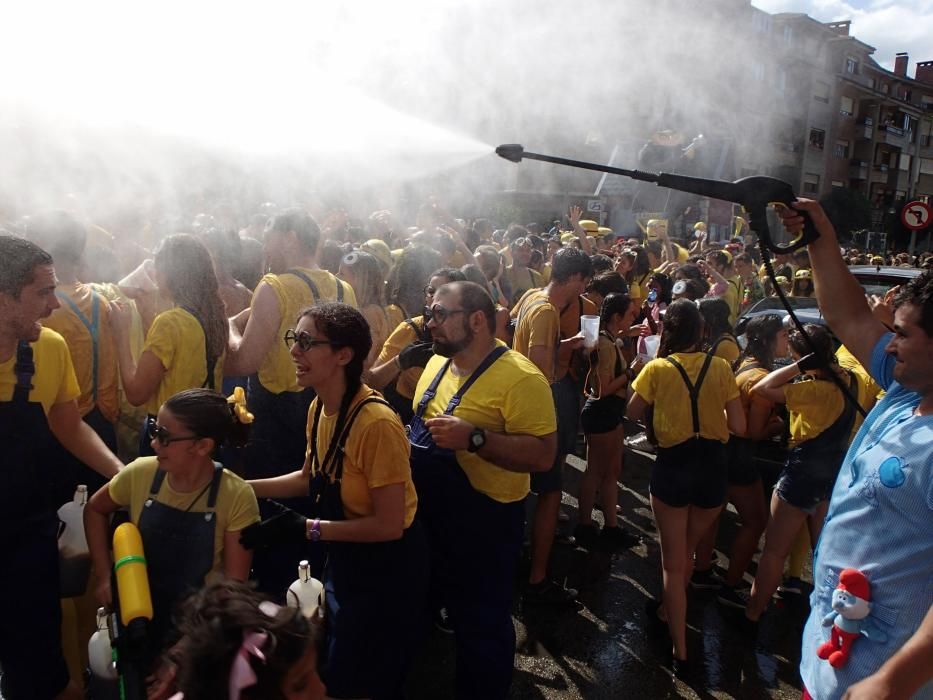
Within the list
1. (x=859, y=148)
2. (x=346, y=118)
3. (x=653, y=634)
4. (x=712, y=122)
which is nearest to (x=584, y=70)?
(x=346, y=118)

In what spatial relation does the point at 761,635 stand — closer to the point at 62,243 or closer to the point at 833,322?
the point at 833,322

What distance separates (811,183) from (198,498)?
47.7 m

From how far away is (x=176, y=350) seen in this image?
111 inches

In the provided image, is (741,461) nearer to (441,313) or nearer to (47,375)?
(441,313)

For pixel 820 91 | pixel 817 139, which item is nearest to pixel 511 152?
pixel 817 139

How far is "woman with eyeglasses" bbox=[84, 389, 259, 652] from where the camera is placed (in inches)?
86.1

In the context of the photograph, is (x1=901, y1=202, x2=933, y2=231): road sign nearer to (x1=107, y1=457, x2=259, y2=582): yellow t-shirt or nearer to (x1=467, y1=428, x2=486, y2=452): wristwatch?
(x1=467, y1=428, x2=486, y2=452): wristwatch

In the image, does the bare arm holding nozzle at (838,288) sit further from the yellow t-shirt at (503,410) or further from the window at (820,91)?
the window at (820,91)

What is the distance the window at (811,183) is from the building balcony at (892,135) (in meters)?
7.56

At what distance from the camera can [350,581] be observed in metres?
2.22

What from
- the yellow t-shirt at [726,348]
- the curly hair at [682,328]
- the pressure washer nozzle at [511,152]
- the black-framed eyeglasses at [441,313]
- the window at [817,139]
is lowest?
the yellow t-shirt at [726,348]

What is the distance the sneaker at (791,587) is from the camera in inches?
157

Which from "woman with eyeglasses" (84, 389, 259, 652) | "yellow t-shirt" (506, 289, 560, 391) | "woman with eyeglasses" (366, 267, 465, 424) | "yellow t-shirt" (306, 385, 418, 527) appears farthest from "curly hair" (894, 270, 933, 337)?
"yellow t-shirt" (506, 289, 560, 391)

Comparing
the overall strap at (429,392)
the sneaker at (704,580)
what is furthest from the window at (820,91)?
the overall strap at (429,392)
